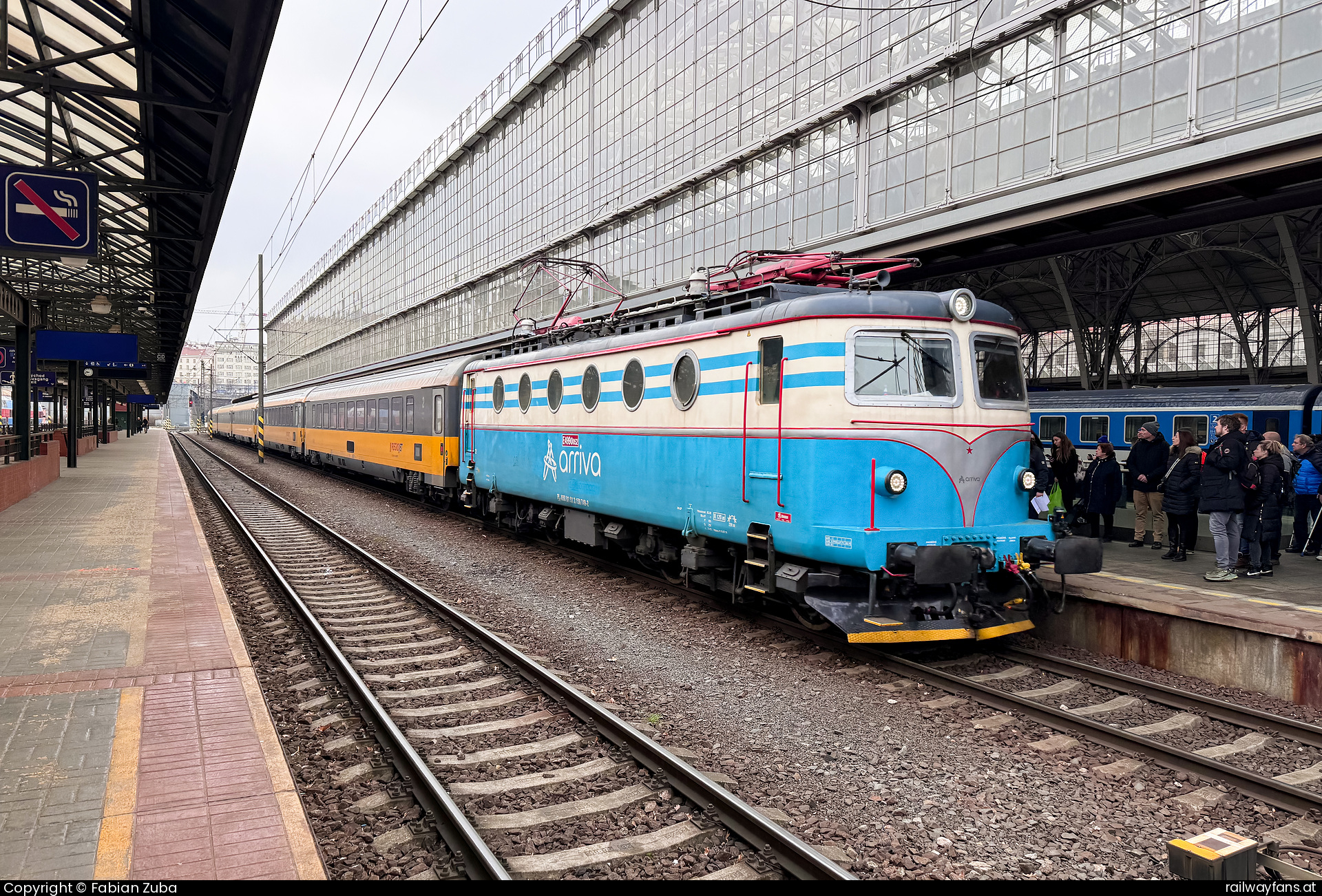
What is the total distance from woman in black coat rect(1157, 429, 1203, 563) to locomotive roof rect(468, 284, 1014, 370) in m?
3.48

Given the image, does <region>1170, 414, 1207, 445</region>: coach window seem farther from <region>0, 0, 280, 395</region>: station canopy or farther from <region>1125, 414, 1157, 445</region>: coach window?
<region>0, 0, 280, 395</region>: station canopy

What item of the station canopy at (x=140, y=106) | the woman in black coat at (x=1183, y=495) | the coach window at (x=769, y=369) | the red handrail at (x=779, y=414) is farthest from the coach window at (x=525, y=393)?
the woman in black coat at (x=1183, y=495)

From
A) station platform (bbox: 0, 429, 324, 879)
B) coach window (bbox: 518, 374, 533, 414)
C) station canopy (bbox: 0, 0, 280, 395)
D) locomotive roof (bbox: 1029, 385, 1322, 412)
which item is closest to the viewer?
station platform (bbox: 0, 429, 324, 879)

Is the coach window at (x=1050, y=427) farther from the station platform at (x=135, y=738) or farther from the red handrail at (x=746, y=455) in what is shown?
the station platform at (x=135, y=738)

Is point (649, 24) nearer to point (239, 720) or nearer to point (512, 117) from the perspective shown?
point (512, 117)

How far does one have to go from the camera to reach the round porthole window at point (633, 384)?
10.5 meters

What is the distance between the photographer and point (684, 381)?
9.69 m

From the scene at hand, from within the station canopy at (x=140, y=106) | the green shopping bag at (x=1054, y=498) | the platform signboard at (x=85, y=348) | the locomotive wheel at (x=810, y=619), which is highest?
the station canopy at (x=140, y=106)

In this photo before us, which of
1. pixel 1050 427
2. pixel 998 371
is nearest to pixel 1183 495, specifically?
pixel 998 371

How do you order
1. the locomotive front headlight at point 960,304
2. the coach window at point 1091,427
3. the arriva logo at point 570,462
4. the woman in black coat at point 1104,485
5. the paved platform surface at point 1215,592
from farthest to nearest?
the coach window at point 1091,427, the woman in black coat at point 1104,485, the arriva logo at point 570,462, the locomotive front headlight at point 960,304, the paved platform surface at point 1215,592

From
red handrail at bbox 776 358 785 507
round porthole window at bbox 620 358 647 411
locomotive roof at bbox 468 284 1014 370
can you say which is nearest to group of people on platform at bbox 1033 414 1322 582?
locomotive roof at bbox 468 284 1014 370

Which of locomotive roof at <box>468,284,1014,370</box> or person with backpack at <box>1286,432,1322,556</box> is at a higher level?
locomotive roof at <box>468,284,1014,370</box>

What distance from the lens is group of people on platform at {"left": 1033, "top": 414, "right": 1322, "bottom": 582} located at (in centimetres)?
959

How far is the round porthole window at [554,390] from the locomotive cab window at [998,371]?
6.24 m
